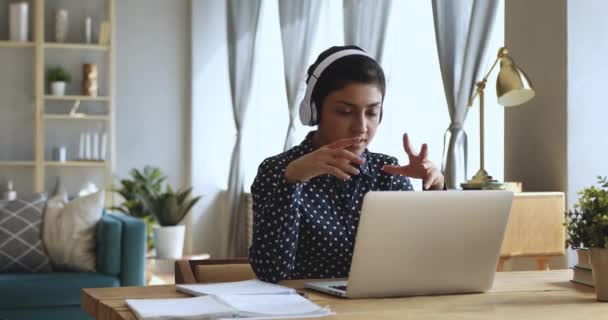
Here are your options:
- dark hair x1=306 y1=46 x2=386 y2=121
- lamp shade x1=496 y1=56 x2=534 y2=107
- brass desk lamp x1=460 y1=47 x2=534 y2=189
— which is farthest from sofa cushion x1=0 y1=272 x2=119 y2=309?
dark hair x1=306 y1=46 x2=386 y2=121

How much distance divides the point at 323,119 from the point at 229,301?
695 millimetres

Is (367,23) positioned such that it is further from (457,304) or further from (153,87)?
(457,304)

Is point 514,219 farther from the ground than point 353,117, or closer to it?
closer to it

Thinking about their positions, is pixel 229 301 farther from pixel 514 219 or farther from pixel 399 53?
pixel 399 53

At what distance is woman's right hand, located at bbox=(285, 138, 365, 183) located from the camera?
173 cm

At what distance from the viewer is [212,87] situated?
26.1 ft

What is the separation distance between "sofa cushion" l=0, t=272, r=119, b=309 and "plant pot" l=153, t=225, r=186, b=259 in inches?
85.8

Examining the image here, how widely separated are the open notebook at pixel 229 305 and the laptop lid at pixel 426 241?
153mm

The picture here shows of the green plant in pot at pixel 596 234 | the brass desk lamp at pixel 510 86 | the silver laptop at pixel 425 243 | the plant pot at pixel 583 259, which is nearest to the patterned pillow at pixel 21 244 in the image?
the brass desk lamp at pixel 510 86

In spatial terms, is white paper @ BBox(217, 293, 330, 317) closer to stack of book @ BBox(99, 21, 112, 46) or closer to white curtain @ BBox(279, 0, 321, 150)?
white curtain @ BBox(279, 0, 321, 150)

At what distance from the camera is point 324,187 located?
→ 218 cm

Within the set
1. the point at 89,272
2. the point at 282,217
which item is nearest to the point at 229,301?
the point at 282,217

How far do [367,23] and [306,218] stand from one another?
3341 mm

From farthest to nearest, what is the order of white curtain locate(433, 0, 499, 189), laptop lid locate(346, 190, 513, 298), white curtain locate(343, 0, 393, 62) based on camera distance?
white curtain locate(343, 0, 393, 62) < white curtain locate(433, 0, 499, 189) < laptop lid locate(346, 190, 513, 298)
